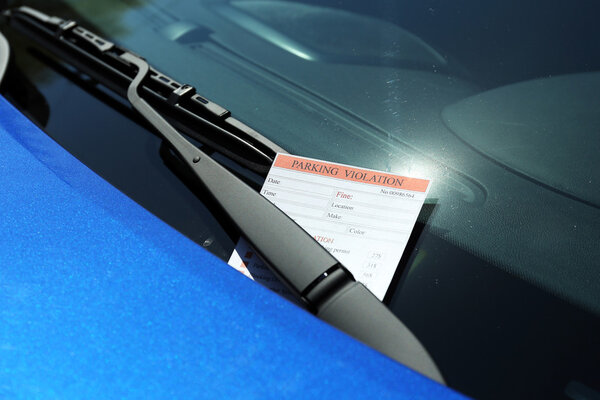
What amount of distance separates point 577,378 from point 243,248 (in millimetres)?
488

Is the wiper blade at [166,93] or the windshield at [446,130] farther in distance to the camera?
the wiper blade at [166,93]

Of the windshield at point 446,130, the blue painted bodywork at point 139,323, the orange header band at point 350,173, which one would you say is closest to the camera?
the blue painted bodywork at point 139,323

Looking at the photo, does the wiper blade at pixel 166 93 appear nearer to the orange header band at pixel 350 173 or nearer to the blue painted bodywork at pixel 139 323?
the orange header band at pixel 350 173

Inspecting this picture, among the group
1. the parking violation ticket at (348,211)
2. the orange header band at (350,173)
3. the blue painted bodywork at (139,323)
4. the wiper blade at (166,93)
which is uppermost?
the wiper blade at (166,93)

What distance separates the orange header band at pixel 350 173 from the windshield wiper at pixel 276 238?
0.22 feet

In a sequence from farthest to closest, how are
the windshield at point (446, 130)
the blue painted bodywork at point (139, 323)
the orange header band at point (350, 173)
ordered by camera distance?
1. the orange header band at point (350, 173)
2. the windshield at point (446, 130)
3. the blue painted bodywork at point (139, 323)

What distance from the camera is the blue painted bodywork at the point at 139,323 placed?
707 mm

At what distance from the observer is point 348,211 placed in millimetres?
955

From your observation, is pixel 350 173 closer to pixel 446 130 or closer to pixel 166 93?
pixel 446 130

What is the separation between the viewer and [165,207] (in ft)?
3.36

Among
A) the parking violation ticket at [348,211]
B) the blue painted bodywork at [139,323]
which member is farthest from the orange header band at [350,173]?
the blue painted bodywork at [139,323]

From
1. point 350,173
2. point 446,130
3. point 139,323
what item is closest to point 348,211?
point 350,173

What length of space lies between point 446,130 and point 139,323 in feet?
1.97

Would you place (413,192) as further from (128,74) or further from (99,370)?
(128,74)
